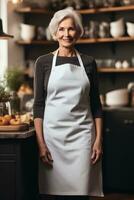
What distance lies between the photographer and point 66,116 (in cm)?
281

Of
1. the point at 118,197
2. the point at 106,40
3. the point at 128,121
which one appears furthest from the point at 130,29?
the point at 118,197

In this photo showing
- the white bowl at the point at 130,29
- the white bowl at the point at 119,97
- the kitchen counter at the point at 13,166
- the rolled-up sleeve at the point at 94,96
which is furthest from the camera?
the white bowl at the point at 130,29

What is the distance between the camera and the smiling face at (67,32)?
110 inches

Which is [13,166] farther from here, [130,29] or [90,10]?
[90,10]

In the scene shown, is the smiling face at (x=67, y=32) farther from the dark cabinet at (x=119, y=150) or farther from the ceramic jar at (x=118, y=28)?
the ceramic jar at (x=118, y=28)

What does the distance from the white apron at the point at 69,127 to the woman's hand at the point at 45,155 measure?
0.02 meters

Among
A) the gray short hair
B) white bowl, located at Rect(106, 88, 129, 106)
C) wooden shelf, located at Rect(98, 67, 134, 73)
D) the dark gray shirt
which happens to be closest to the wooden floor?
white bowl, located at Rect(106, 88, 129, 106)

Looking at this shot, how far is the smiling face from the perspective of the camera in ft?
9.19

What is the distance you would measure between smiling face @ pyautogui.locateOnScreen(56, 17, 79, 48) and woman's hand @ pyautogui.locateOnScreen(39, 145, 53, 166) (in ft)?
1.99

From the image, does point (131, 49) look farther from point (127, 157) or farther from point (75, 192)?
point (75, 192)

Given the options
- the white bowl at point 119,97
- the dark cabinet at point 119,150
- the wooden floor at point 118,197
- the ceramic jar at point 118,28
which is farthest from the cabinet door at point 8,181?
the ceramic jar at point 118,28

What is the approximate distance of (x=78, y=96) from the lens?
9.21 feet

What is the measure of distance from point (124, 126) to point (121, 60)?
3.09 feet

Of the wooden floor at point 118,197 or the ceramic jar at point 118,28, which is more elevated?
the ceramic jar at point 118,28
